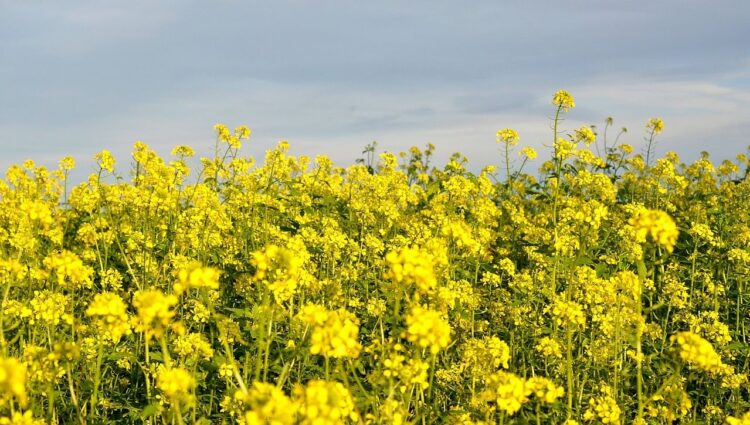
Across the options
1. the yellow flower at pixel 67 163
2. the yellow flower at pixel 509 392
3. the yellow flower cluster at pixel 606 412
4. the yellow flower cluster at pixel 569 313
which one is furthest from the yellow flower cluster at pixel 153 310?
the yellow flower at pixel 67 163

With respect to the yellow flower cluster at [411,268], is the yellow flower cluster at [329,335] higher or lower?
lower

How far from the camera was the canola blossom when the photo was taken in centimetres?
371

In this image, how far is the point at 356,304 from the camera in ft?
19.5

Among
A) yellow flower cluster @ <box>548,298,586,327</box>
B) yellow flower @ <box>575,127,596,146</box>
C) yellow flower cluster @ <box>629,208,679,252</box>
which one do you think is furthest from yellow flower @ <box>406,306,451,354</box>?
yellow flower @ <box>575,127,596,146</box>

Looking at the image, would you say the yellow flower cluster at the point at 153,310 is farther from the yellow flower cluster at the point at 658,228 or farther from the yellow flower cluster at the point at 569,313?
the yellow flower cluster at the point at 569,313

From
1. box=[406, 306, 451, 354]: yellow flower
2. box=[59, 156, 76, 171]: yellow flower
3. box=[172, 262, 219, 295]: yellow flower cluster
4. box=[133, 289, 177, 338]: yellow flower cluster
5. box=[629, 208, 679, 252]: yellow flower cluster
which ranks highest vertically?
box=[59, 156, 76, 171]: yellow flower

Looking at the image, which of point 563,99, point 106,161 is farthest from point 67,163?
point 563,99

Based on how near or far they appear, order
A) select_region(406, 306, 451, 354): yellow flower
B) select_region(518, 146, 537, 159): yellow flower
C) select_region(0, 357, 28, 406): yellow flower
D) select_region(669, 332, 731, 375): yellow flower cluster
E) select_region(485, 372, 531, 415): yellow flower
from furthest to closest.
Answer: select_region(518, 146, 537, 159): yellow flower < select_region(669, 332, 731, 375): yellow flower cluster < select_region(485, 372, 531, 415): yellow flower < select_region(406, 306, 451, 354): yellow flower < select_region(0, 357, 28, 406): yellow flower

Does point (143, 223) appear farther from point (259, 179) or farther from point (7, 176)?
point (7, 176)

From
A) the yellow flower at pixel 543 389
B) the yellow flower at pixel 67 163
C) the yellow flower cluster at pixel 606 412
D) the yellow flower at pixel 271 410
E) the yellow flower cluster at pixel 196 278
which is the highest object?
the yellow flower at pixel 67 163

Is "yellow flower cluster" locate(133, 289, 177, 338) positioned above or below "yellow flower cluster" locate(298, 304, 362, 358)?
above

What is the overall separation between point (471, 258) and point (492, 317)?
1.23 meters

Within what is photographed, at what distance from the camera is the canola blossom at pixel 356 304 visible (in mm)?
3705

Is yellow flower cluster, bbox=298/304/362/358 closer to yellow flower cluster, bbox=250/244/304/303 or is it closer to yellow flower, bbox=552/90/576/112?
yellow flower cluster, bbox=250/244/304/303
